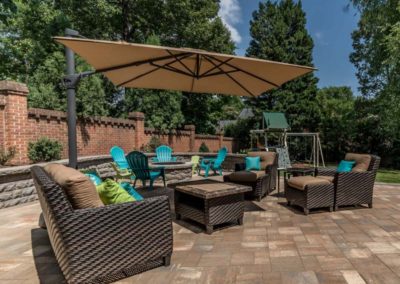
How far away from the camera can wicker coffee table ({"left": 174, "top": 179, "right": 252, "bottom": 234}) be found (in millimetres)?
3250

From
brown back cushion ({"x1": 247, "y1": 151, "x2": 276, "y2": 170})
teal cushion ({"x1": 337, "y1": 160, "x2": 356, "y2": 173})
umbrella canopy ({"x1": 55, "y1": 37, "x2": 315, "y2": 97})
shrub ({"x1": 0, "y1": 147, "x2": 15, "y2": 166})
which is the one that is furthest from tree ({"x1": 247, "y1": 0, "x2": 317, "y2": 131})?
shrub ({"x1": 0, "y1": 147, "x2": 15, "y2": 166})

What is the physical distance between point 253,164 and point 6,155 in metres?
4.53

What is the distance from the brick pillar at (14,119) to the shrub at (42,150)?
0.11 metres

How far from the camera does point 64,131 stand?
266 inches

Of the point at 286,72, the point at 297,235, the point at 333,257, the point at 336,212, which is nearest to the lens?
the point at 333,257

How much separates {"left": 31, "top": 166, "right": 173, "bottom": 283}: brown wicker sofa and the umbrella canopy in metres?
1.53

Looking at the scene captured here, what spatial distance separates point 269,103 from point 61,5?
12395 mm

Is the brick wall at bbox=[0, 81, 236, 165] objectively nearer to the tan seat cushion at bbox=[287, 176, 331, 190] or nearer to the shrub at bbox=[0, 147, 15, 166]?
the shrub at bbox=[0, 147, 15, 166]

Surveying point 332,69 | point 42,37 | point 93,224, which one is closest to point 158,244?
point 93,224

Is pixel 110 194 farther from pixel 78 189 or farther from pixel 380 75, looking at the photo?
pixel 380 75

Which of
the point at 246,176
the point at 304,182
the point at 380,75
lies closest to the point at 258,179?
the point at 246,176

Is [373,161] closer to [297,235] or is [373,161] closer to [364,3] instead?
[297,235]

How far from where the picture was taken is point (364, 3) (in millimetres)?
9977

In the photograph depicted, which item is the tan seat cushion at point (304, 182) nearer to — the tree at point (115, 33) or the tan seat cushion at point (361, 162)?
the tan seat cushion at point (361, 162)
